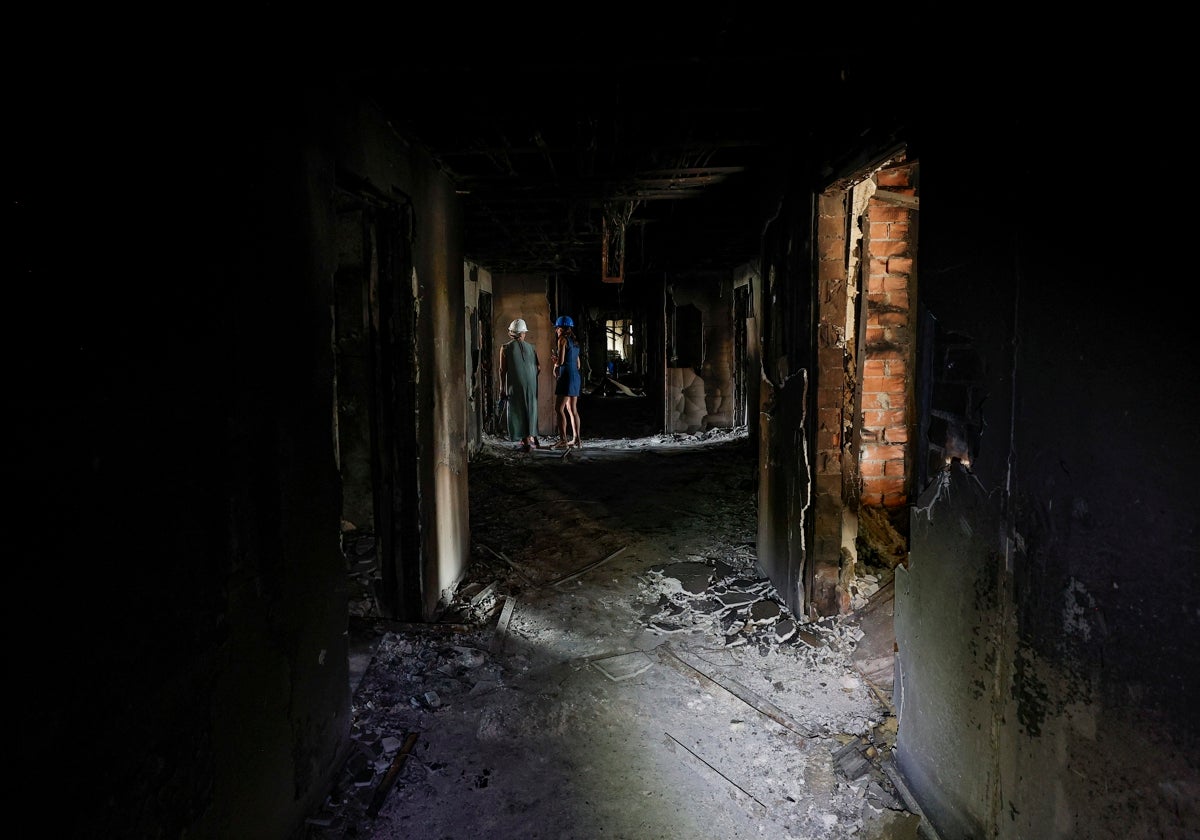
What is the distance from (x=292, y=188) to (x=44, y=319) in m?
1.18

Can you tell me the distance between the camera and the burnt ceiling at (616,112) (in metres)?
2.54

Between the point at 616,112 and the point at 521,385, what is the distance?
6443 mm

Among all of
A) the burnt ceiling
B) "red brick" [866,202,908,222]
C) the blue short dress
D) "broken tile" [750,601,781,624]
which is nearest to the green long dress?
the blue short dress

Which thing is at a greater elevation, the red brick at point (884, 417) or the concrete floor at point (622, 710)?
the red brick at point (884, 417)

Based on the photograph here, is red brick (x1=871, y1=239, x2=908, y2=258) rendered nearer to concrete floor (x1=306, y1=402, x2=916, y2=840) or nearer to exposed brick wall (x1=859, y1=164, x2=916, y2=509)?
exposed brick wall (x1=859, y1=164, x2=916, y2=509)

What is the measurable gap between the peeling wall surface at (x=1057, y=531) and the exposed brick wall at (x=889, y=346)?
2404 millimetres

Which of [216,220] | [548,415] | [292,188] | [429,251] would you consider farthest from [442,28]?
[548,415]

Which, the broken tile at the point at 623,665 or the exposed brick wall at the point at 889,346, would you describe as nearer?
the broken tile at the point at 623,665

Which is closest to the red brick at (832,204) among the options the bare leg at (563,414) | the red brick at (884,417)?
the red brick at (884,417)

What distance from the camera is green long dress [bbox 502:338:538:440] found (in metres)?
9.30

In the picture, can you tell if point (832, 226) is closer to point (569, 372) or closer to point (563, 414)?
point (569, 372)

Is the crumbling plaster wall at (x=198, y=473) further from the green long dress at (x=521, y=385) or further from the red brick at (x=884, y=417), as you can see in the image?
the green long dress at (x=521, y=385)

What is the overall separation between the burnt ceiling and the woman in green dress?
11.6 ft

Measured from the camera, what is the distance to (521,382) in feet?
30.9
